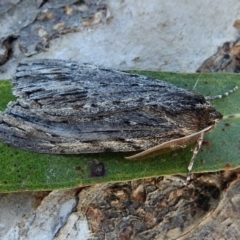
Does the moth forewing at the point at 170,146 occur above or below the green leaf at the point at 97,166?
above

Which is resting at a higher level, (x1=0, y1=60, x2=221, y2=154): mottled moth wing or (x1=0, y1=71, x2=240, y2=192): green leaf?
(x1=0, y1=60, x2=221, y2=154): mottled moth wing

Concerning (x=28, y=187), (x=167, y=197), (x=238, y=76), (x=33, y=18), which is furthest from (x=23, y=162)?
(x=238, y=76)

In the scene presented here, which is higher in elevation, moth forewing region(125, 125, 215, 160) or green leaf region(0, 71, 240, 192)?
moth forewing region(125, 125, 215, 160)

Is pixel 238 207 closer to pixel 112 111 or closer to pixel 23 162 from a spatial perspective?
pixel 112 111
